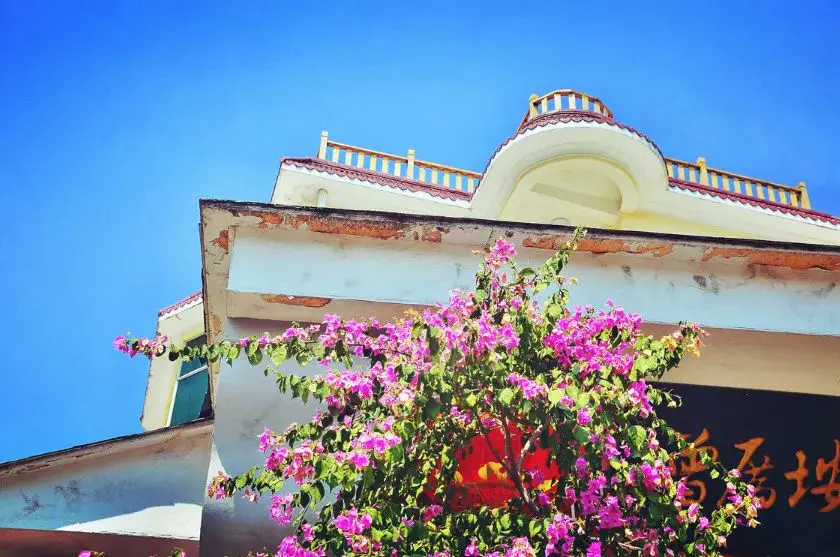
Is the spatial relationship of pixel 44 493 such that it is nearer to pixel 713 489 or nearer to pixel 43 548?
pixel 43 548

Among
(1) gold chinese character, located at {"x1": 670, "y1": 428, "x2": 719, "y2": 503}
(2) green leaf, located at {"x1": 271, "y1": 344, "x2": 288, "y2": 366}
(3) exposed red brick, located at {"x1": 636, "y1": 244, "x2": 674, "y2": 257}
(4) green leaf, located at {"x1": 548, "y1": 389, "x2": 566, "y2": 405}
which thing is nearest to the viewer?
(4) green leaf, located at {"x1": 548, "y1": 389, "x2": 566, "y2": 405}

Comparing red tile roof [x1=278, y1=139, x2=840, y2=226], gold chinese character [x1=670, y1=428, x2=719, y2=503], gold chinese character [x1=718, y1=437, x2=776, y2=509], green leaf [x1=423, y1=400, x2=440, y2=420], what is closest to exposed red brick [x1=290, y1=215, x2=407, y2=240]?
green leaf [x1=423, y1=400, x2=440, y2=420]

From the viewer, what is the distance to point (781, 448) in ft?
14.8

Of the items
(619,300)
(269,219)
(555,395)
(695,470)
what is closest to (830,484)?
(695,470)

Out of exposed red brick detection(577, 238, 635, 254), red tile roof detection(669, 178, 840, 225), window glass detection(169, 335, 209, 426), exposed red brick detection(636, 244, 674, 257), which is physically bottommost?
exposed red brick detection(636, 244, 674, 257)

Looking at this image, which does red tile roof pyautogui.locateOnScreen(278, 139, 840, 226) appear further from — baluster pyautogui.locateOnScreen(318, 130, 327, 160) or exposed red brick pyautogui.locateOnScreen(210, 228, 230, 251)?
exposed red brick pyautogui.locateOnScreen(210, 228, 230, 251)

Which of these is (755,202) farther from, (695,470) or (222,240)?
(222,240)

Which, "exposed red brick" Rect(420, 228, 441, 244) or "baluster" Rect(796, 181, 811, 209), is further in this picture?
"baluster" Rect(796, 181, 811, 209)

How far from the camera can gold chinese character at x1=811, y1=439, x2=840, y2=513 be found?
178 inches

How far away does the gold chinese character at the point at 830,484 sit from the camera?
451cm

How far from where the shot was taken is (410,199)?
36.0 ft

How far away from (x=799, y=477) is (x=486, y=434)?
2258 mm

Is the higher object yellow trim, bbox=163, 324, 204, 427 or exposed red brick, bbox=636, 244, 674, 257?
yellow trim, bbox=163, 324, 204, 427

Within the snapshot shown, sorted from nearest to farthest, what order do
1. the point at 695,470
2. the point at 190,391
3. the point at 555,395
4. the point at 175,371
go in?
the point at 555,395 < the point at 695,470 < the point at 190,391 < the point at 175,371
